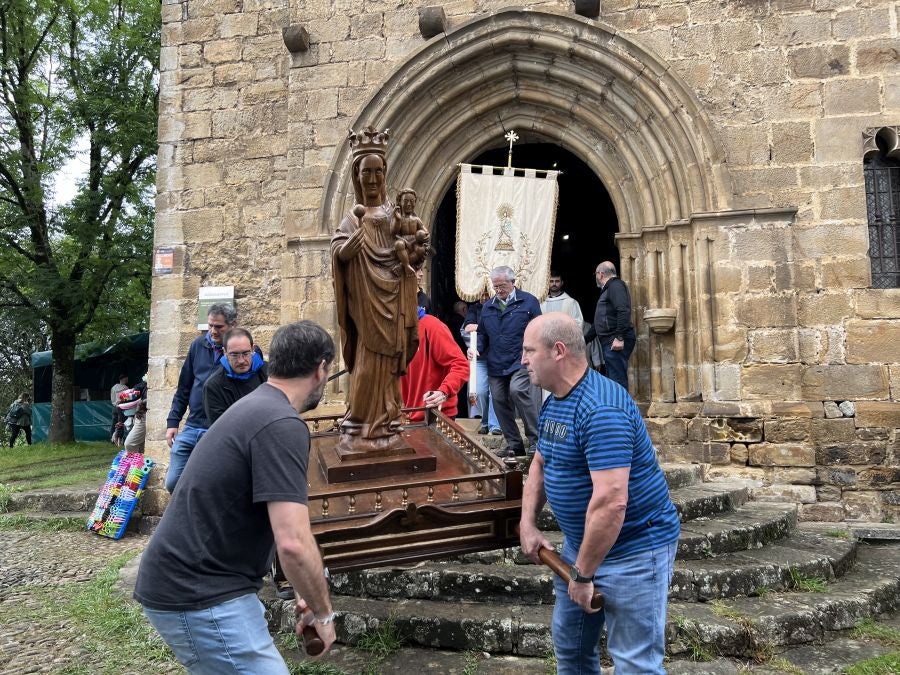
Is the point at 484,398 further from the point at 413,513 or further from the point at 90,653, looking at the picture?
the point at 413,513

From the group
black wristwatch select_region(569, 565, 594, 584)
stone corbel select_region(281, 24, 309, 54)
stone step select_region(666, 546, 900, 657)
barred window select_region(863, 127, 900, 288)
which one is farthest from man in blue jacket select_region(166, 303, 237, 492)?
barred window select_region(863, 127, 900, 288)

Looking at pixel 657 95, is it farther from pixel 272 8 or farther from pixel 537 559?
pixel 537 559

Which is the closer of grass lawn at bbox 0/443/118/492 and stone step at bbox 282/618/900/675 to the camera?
→ stone step at bbox 282/618/900/675

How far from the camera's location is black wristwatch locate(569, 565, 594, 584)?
2.05 meters

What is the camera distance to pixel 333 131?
6.80 metres

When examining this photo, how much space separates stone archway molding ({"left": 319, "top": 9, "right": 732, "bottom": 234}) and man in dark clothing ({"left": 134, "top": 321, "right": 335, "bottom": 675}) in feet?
16.6

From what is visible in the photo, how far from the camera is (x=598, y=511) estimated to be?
198 centimetres

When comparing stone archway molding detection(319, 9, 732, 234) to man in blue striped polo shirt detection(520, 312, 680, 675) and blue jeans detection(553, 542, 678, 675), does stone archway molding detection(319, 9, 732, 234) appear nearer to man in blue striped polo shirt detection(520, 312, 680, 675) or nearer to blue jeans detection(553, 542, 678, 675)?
man in blue striped polo shirt detection(520, 312, 680, 675)

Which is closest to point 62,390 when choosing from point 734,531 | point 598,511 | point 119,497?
point 119,497

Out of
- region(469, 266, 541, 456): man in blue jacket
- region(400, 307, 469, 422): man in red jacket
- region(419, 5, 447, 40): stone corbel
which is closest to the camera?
region(400, 307, 469, 422): man in red jacket

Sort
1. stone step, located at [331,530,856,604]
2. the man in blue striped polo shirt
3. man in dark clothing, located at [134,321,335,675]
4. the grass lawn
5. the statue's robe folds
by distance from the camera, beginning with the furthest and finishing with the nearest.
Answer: the grass lawn, stone step, located at [331,530,856,604], the statue's robe folds, the man in blue striped polo shirt, man in dark clothing, located at [134,321,335,675]

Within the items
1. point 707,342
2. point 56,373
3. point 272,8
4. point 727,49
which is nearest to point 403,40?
point 272,8

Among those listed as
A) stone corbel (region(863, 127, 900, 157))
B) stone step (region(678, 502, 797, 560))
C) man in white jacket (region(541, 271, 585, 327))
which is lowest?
stone step (region(678, 502, 797, 560))

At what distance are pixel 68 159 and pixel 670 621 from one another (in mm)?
16022
